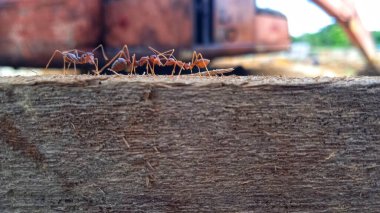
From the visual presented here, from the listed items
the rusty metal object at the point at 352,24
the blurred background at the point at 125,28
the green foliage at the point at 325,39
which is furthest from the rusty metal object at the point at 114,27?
the green foliage at the point at 325,39

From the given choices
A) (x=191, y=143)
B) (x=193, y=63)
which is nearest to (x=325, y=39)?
(x=193, y=63)

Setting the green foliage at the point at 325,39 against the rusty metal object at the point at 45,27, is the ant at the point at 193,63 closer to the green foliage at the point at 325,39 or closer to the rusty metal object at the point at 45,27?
the rusty metal object at the point at 45,27

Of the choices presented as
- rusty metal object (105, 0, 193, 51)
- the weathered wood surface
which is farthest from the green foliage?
the weathered wood surface

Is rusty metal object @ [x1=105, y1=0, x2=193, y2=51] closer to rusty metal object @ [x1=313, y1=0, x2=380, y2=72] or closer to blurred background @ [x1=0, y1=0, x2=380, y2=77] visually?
blurred background @ [x1=0, y1=0, x2=380, y2=77]

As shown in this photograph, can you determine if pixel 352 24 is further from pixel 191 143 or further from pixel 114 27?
pixel 191 143

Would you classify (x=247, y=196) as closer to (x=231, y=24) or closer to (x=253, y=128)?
(x=253, y=128)
